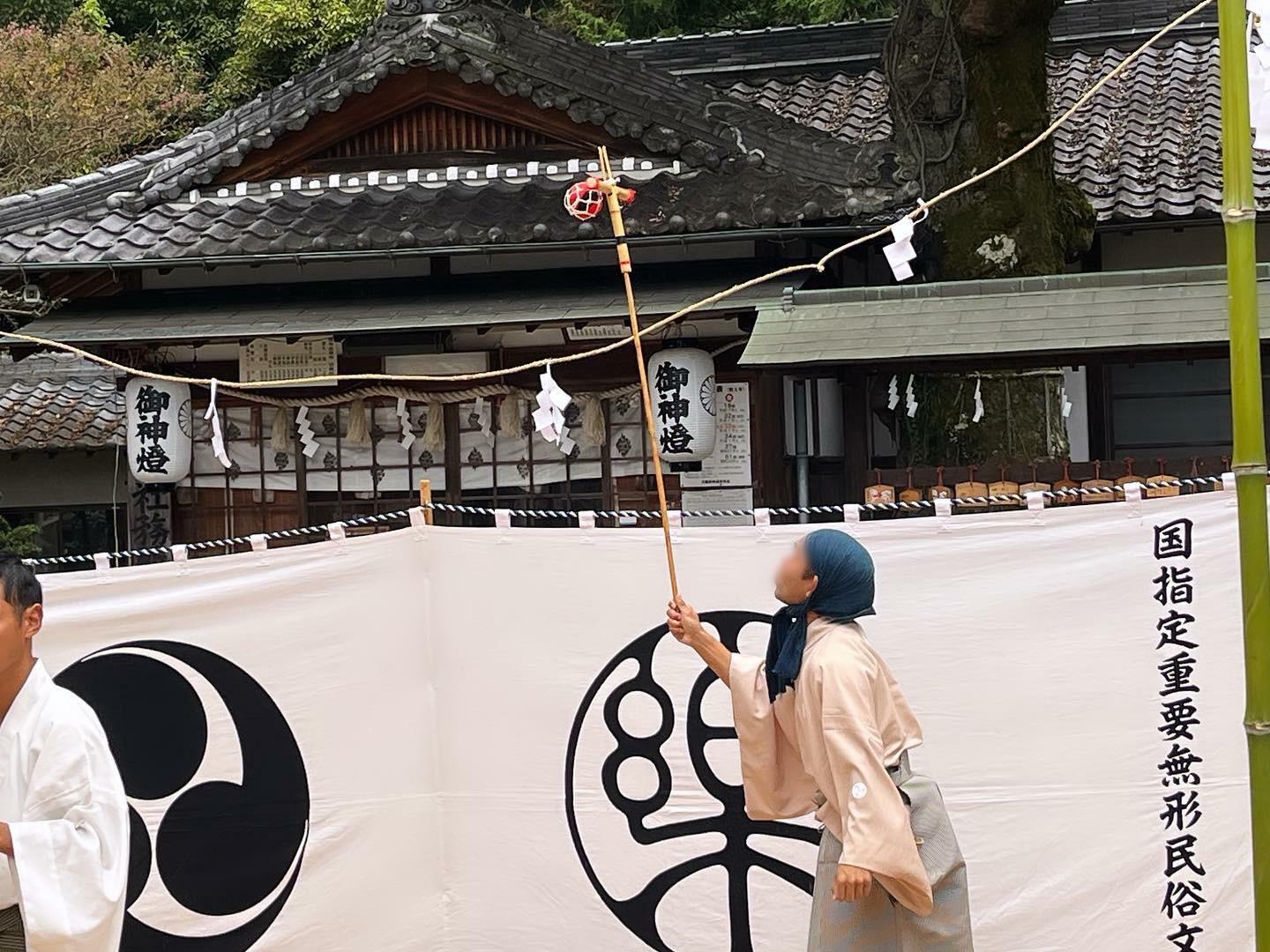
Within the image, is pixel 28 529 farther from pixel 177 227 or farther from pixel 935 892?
pixel 935 892

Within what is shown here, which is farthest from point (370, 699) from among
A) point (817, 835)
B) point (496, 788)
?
point (817, 835)

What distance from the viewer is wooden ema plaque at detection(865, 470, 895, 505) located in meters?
7.46

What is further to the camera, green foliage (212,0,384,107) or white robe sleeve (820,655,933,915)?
green foliage (212,0,384,107)

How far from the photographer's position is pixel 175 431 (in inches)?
397

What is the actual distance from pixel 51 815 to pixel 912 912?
8.04ft

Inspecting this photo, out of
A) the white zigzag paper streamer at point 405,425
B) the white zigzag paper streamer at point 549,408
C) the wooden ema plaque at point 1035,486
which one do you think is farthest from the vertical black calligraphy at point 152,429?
the wooden ema plaque at point 1035,486

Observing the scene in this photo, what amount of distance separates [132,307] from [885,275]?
5.46 meters

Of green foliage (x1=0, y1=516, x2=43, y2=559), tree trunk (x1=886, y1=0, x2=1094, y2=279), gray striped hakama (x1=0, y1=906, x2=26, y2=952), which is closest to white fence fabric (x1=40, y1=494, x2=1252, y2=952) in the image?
gray striped hakama (x1=0, y1=906, x2=26, y2=952)

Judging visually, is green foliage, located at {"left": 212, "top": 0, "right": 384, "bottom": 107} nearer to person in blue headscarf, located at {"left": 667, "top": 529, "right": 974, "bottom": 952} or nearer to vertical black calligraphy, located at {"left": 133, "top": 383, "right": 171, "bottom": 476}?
vertical black calligraphy, located at {"left": 133, "top": 383, "right": 171, "bottom": 476}

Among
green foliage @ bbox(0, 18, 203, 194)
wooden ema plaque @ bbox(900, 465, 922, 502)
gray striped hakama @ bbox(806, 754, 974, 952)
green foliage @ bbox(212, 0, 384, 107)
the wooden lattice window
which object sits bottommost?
gray striped hakama @ bbox(806, 754, 974, 952)

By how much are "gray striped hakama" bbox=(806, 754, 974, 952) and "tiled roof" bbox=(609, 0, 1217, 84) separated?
36.3 ft

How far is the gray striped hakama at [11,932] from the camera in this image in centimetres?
398

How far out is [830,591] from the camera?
4.43 metres

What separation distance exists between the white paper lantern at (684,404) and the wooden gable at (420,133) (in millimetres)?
1971
